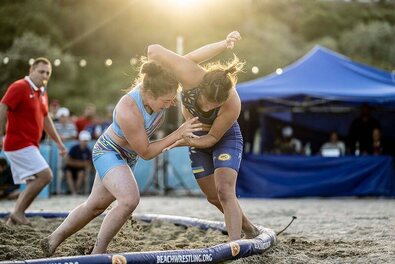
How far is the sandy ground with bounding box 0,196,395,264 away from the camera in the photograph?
5.27 meters

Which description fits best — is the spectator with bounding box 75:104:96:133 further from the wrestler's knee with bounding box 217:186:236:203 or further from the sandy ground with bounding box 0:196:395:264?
the wrestler's knee with bounding box 217:186:236:203

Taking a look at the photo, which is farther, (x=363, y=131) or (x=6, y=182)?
(x=363, y=131)

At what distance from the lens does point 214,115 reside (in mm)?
5211

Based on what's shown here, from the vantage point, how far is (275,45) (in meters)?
35.2

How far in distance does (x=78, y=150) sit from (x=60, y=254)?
27.0 feet

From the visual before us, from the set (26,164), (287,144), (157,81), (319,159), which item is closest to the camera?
(157,81)

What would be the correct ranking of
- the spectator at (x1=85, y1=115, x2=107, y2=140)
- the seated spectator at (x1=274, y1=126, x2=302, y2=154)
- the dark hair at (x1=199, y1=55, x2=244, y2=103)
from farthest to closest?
the spectator at (x1=85, y1=115, x2=107, y2=140)
the seated spectator at (x1=274, y1=126, x2=302, y2=154)
the dark hair at (x1=199, y1=55, x2=244, y2=103)

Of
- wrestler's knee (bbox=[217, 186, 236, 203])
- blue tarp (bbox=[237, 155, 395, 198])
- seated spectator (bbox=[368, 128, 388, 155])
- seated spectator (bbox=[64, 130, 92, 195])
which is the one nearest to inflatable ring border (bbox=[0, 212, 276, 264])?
wrestler's knee (bbox=[217, 186, 236, 203])

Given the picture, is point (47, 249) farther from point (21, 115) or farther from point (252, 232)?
point (21, 115)

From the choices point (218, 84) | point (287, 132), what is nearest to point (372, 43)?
point (287, 132)

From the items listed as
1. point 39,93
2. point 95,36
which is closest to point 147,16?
point 95,36

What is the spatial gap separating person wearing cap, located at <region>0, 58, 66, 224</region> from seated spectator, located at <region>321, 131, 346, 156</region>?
6.92 meters

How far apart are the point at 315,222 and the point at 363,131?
559 cm

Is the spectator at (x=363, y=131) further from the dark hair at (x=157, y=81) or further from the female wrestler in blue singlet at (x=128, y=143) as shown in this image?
the dark hair at (x=157, y=81)
